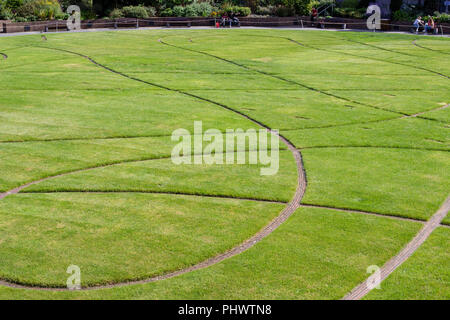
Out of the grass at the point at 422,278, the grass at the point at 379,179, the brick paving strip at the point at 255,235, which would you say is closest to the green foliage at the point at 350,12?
the brick paving strip at the point at 255,235

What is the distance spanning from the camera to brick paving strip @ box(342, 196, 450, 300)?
1405 cm

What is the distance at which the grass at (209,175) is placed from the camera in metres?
15.2

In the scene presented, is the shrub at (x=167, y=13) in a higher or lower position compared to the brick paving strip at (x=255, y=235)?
higher

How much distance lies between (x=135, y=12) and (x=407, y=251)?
70920mm

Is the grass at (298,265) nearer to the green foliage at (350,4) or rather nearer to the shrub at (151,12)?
the shrub at (151,12)

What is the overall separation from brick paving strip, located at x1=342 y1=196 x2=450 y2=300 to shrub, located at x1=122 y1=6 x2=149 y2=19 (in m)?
67.2

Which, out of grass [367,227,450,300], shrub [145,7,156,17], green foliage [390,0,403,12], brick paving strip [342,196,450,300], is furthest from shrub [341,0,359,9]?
grass [367,227,450,300]

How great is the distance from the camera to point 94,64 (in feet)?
157

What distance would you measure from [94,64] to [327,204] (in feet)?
111

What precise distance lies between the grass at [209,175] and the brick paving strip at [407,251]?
0.26 metres

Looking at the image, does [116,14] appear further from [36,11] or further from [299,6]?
[299,6]

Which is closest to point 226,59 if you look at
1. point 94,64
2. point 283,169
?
point 94,64

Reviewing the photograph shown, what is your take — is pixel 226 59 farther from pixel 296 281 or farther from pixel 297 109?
pixel 296 281

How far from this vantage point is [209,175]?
22.2 meters
